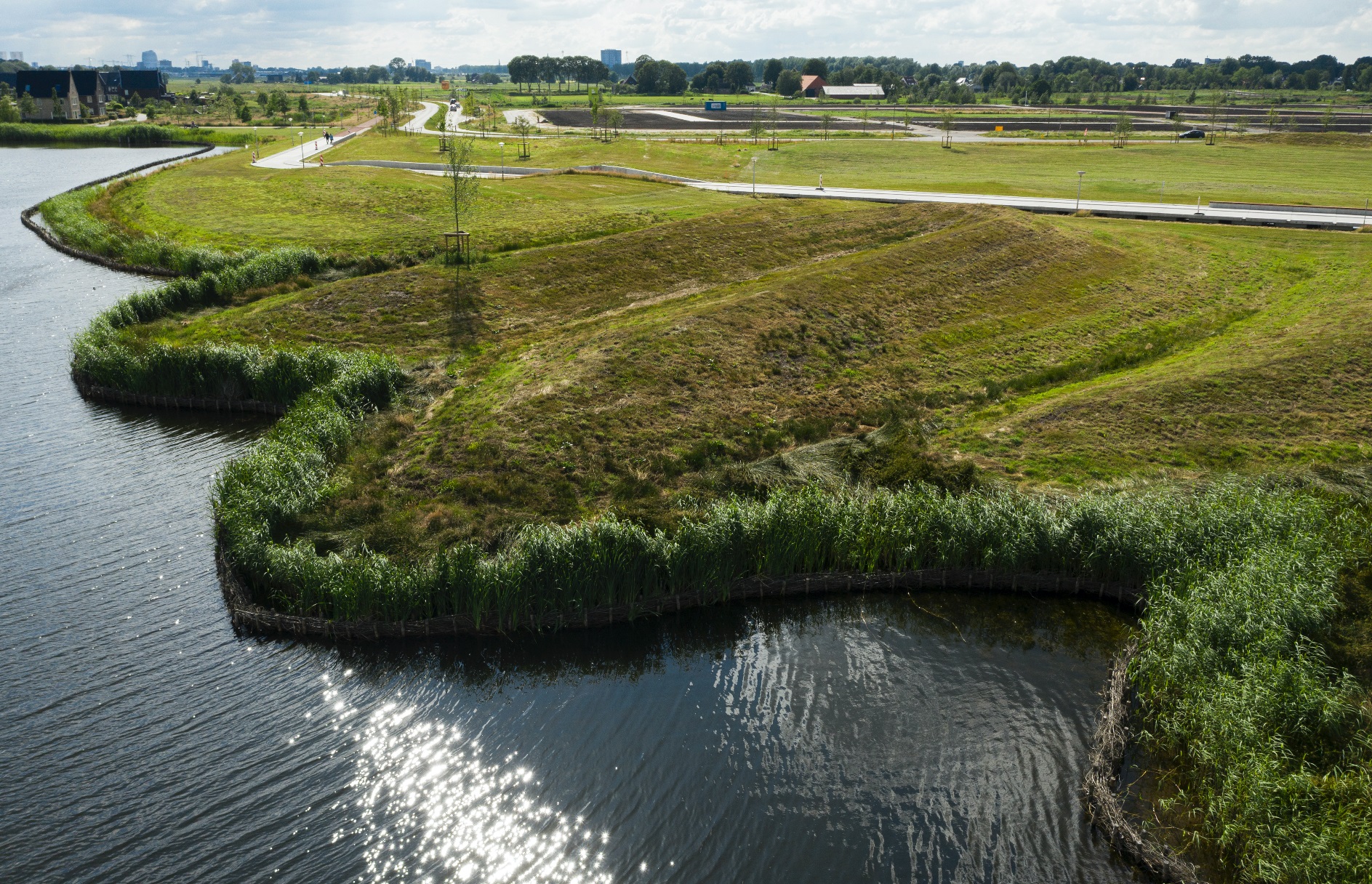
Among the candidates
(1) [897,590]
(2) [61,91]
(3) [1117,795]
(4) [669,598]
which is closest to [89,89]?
(2) [61,91]

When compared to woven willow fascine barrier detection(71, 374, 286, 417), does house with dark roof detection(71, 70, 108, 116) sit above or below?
above

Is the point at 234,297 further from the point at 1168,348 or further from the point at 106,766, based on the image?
the point at 1168,348

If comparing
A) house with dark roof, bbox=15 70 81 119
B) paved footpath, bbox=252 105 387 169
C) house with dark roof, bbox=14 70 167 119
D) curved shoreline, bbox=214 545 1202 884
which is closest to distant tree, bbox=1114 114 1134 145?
paved footpath, bbox=252 105 387 169

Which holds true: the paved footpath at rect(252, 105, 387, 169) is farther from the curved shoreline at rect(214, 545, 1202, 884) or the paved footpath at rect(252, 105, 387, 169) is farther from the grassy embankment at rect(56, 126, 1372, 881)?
the curved shoreline at rect(214, 545, 1202, 884)

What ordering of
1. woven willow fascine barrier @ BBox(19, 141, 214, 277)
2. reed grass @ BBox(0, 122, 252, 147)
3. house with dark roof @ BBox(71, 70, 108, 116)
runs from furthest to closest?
house with dark roof @ BBox(71, 70, 108, 116) < reed grass @ BBox(0, 122, 252, 147) < woven willow fascine barrier @ BBox(19, 141, 214, 277)

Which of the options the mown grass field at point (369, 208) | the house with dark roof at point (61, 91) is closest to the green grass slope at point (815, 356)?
the mown grass field at point (369, 208)

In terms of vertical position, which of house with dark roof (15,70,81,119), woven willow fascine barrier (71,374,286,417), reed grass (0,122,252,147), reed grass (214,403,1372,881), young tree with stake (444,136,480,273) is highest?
house with dark roof (15,70,81,119)
